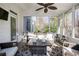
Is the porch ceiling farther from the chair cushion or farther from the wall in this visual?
Answer: the chair cushion

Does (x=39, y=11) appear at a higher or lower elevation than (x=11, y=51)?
higher

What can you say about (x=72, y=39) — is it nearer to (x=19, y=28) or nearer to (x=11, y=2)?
(x=19, y=28)

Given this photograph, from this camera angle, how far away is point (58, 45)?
2.47 m

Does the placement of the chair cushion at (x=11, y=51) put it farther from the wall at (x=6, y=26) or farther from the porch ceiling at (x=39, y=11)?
the porch ceiling at (x=39, y=11)

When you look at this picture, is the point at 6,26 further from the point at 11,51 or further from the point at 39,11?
the point at 39,11

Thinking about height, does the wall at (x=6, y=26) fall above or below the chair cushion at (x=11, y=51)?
Result: above

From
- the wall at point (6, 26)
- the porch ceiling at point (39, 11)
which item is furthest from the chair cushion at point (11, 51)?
the porch ceiling at point (39, 11)

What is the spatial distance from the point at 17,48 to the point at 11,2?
911mm

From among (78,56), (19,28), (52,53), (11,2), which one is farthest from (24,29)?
(78,56)

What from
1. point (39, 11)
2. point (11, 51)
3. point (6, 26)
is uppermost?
point (39, 11)

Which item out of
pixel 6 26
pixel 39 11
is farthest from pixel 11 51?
pixel 39 11

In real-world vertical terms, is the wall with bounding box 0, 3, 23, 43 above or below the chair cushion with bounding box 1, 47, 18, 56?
above

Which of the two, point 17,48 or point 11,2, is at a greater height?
point 11,2

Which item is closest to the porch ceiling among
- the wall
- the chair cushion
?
the wall
